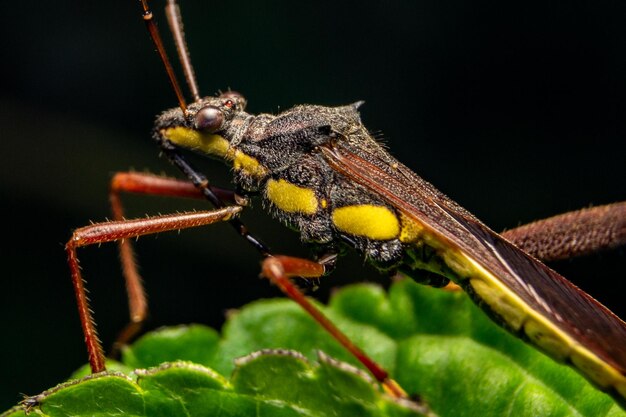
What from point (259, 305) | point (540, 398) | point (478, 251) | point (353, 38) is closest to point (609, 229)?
point (478, 251)

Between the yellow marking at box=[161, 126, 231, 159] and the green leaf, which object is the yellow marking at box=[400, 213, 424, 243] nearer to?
the green leaf

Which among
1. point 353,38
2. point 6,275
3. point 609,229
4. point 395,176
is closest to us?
point 395,176

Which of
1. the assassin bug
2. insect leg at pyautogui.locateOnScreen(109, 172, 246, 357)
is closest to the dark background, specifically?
insect leg at pyautogui.locateOnScreen(109, 172, 246, 357)

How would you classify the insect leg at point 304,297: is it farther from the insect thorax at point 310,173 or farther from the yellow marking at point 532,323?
the yellow marking at point 532,323

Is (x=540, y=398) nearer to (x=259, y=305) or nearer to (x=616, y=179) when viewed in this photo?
(x=259, y=305)

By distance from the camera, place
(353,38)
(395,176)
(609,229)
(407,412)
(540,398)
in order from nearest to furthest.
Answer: (407,412) < (540,398) < (395,176) < (609,229) < (353,38)

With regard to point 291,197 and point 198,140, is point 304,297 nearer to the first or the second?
point 291,197
